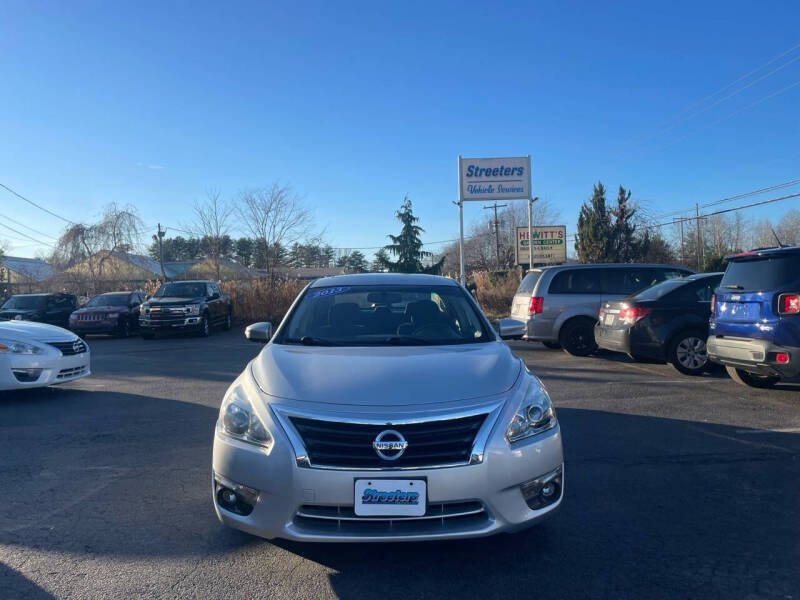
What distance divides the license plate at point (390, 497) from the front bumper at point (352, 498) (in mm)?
→ 29

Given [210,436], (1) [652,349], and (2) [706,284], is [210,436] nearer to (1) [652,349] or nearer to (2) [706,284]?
(1) [652,349]

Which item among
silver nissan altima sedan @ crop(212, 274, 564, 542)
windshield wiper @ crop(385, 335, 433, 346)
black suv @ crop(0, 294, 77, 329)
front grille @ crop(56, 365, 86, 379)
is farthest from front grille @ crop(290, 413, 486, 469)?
black suv @ crop(0, 294, 77, 329)

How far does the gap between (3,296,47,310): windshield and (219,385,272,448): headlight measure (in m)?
19.0

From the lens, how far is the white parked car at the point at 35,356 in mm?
7734

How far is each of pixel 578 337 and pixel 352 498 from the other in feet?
31.8

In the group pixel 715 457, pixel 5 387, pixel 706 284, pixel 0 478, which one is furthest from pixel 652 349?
pixel 5 387

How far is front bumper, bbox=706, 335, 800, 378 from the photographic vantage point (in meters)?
6.58

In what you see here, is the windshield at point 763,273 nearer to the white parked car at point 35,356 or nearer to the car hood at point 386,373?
the car hood at point 386,373

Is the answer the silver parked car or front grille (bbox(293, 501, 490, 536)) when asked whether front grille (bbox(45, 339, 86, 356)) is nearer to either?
front grille (bbox(293, 501, 490, 536))

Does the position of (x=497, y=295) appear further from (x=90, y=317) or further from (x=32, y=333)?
(x=32, y=333)

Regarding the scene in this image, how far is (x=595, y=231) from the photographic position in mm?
39719

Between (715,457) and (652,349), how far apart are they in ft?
14.6

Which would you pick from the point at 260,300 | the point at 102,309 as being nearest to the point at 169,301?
the point at 102,309

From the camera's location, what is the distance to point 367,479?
2.95 meters
